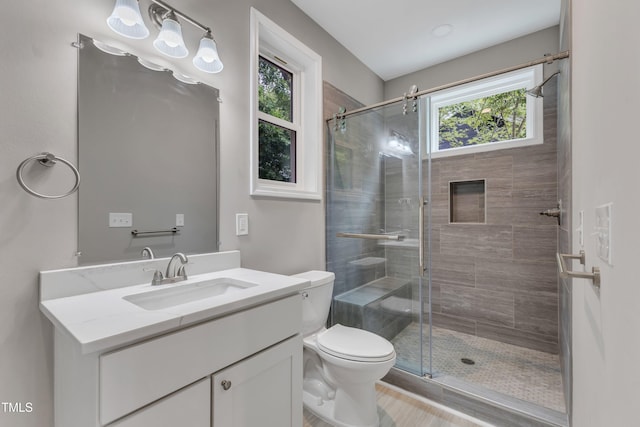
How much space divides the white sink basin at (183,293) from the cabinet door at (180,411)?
0.41 metres

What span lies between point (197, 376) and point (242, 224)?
2.89 feet

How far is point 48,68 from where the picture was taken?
101 cm

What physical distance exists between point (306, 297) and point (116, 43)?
5.08ft

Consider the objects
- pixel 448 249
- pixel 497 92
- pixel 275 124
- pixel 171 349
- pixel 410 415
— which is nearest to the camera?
pixel 171 349

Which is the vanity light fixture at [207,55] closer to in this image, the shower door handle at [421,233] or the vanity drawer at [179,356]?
the vanity drawer at [179,356]

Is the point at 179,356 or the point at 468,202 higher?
the point at 468,202

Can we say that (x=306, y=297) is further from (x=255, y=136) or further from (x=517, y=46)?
(x=517, y=46)

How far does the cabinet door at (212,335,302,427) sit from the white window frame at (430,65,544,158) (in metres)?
2.10

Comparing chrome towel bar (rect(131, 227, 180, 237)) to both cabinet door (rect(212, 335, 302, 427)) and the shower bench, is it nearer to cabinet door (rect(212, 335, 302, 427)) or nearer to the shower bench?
cabinet door (rect(212, 335, 302, 427))

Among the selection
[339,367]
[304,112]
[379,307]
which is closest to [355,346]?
[339,367]

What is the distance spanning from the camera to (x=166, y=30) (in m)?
1.25

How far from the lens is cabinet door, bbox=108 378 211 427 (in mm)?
745
